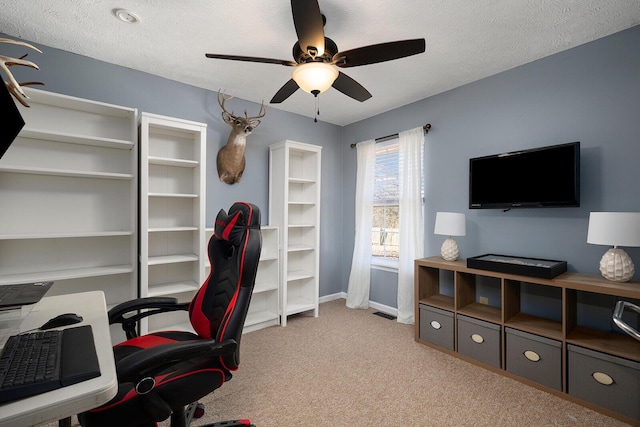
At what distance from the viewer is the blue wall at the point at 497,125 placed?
2211mm

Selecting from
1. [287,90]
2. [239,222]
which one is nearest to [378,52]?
[287,90]

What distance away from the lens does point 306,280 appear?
3.84m

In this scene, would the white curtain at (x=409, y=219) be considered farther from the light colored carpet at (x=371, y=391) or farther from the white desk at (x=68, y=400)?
the white desk at (x=68, y=400)

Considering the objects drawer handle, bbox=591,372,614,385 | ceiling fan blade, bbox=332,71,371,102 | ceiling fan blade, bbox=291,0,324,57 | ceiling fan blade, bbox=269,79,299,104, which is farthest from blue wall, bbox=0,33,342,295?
drawer handle, bbox=591,372,614,385

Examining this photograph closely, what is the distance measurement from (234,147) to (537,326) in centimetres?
314

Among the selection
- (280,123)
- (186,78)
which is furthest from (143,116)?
(280,123)

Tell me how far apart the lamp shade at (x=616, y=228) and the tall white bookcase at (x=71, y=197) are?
3357 mm

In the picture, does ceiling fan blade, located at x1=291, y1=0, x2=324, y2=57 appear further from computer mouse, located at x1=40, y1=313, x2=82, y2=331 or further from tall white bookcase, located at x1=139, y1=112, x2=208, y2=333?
computer mouse, located at x1=40, y1=313, x2=82, y2=331

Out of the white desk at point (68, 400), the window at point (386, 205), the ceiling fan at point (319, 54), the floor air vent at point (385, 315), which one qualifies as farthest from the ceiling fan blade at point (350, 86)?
the floor air vent at point (385, 315)

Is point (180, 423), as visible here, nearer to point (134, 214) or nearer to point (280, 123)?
point (134, 214)

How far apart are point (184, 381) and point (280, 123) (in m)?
3.14

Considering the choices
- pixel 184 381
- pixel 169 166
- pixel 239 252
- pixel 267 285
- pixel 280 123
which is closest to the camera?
pixel 184 381

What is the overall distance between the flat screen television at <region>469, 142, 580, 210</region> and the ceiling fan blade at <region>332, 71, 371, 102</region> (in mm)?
1332

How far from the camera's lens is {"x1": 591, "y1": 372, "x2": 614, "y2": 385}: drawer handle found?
1878mm
